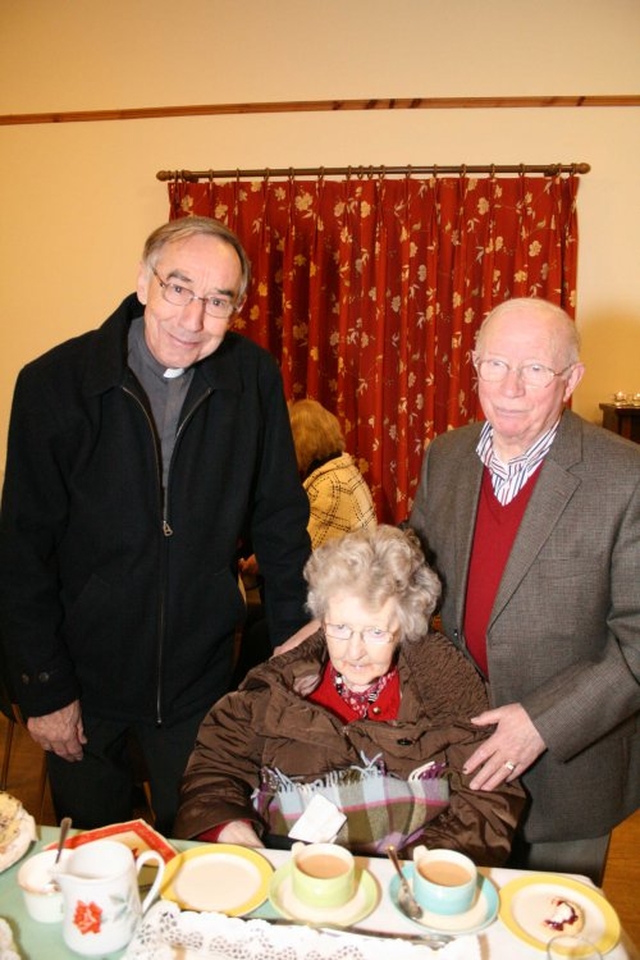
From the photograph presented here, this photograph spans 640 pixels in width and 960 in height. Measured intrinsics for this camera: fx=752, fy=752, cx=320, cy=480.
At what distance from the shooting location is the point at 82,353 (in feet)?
5.45

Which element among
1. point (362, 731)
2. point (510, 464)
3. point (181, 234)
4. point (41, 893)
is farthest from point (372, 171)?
point (41, 893)

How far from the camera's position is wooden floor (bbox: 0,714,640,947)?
2.32 meters

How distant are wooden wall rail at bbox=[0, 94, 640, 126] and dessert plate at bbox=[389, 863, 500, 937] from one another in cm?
374

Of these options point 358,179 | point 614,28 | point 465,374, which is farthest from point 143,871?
point 614,28

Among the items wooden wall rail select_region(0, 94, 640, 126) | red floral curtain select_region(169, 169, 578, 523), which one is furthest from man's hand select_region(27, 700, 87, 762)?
wooden wall rail select_region(0, 94, 640, 126)

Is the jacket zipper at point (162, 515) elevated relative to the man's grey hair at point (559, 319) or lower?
lower

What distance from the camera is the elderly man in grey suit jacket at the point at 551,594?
60.1 inches

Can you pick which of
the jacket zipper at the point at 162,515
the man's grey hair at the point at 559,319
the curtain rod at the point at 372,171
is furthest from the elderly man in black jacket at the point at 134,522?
the curtain rod at the point at 372,171

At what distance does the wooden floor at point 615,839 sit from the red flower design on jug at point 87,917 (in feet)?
5.23

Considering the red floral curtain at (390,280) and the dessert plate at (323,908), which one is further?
the red floral curtain at (390,280)

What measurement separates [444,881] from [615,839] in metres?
1.94

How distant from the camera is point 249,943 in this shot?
3.39 feet

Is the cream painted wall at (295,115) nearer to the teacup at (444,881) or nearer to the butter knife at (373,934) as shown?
the teacup at (444,881)

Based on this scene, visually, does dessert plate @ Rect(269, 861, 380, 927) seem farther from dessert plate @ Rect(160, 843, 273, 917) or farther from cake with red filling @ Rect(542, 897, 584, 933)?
cake with red filling @ Rect(542, 897, 584, 933)
